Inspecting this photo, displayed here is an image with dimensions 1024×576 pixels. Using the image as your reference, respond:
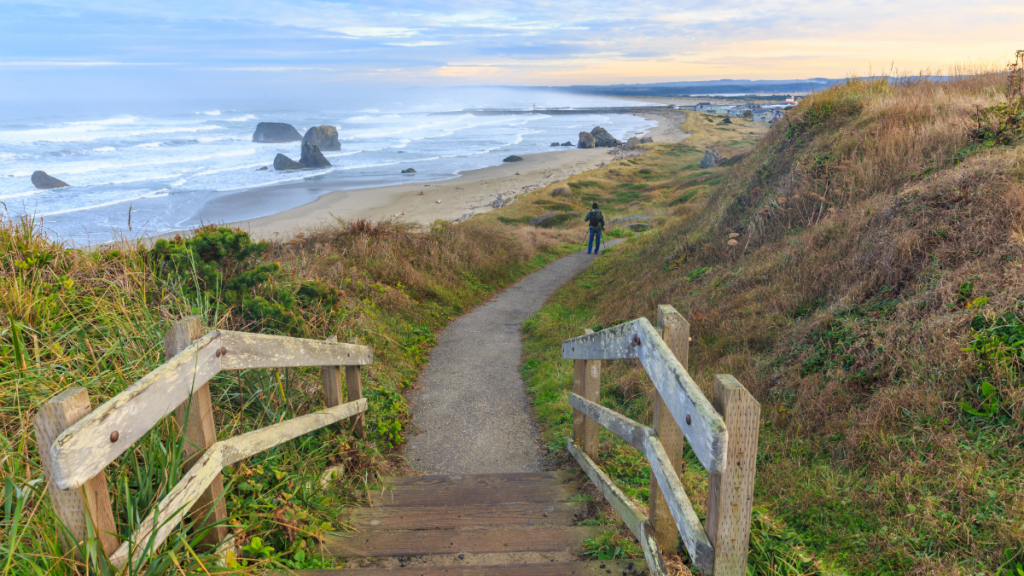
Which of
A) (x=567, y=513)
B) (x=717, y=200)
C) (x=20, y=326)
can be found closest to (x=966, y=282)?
(x=567, y=513)

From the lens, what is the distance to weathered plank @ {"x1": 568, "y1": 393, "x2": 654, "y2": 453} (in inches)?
123

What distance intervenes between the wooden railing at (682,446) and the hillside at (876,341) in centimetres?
60

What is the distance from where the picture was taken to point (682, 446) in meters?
2.76

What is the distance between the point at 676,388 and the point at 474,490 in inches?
96.7

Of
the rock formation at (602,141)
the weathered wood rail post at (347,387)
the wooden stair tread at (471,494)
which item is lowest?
the wooden stair tread at (471,494)

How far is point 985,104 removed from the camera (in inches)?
308

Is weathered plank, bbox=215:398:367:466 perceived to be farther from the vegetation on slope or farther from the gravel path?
the gravel path

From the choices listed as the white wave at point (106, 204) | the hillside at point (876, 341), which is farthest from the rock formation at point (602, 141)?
the hillside at point (876, 341)

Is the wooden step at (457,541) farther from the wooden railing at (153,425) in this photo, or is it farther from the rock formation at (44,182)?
the rock formation at (44,182)

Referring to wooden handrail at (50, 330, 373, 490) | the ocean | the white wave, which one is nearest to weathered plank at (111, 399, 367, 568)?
wooden handrail at (50, 330, 373, 490)

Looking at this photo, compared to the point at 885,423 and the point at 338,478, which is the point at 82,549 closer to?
the point at 338,478

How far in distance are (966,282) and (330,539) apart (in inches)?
207

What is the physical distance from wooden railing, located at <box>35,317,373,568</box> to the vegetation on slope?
90 millimetres

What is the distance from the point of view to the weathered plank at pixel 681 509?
6.73 feet
